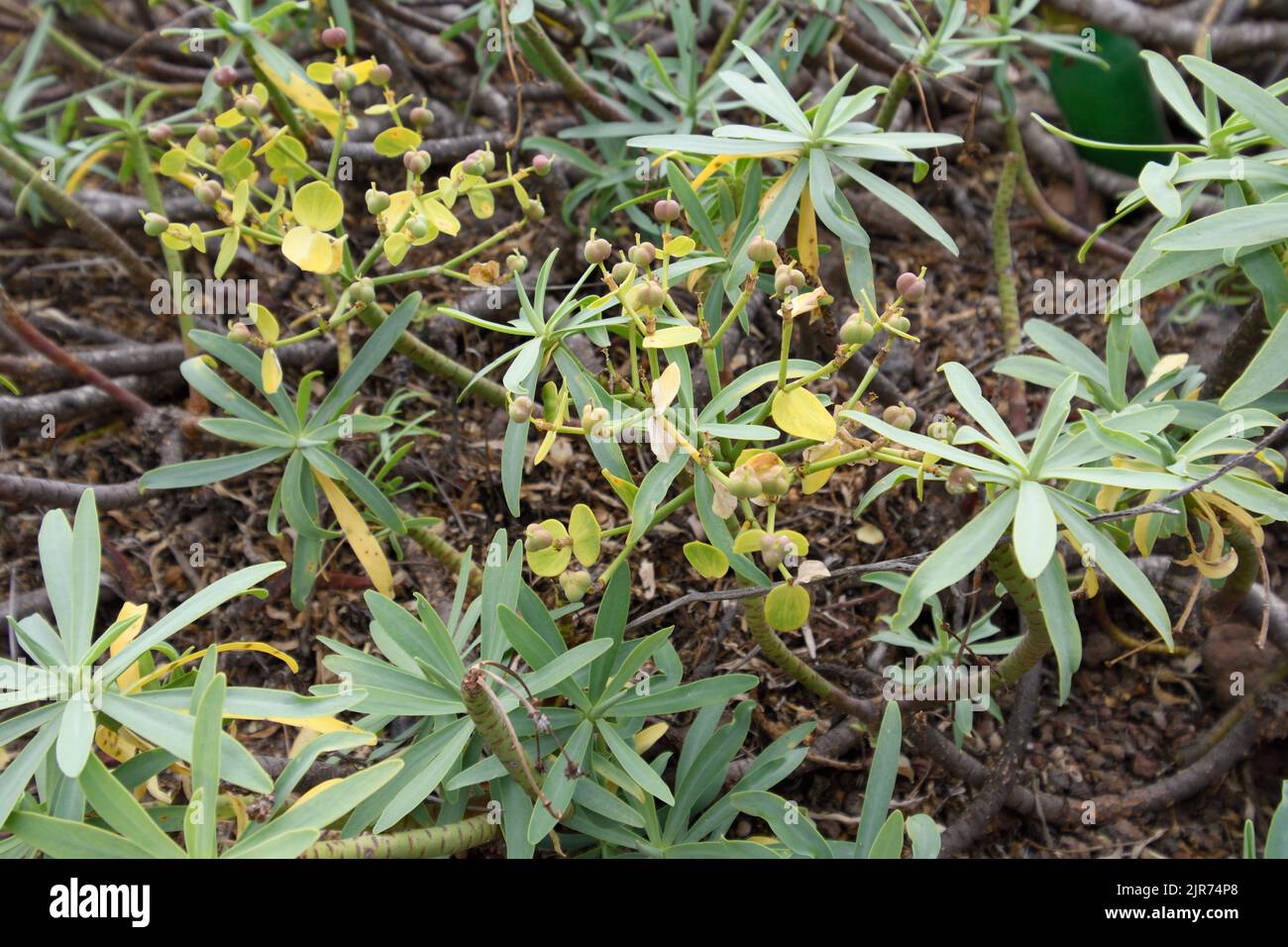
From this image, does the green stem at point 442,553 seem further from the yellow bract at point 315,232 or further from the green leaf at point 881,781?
the green leaf at point 881,781

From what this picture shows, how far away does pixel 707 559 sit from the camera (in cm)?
107

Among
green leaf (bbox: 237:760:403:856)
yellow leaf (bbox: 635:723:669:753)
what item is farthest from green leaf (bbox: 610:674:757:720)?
green leaf (bbox: 237:760:403:856)

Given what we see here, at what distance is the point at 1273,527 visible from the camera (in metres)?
1.87

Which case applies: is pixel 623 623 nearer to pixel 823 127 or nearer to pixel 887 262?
pixel 823 127

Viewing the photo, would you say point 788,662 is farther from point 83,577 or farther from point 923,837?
point 83,577

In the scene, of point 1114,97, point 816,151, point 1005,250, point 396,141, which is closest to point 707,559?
point 816,151

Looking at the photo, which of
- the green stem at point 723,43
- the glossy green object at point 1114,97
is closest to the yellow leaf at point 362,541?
the green stem at point 723,43

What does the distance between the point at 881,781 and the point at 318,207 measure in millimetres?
1041

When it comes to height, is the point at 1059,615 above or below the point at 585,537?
below

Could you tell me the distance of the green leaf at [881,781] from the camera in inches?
46.2

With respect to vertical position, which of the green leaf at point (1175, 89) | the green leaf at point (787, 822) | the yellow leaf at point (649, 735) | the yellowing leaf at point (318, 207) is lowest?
the green leaf at point (787, 822)

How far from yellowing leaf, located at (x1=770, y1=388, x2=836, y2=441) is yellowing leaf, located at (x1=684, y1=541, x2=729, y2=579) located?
0.16 meters

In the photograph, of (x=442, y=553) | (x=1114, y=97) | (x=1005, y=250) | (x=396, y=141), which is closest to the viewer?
(x=396, y=141)

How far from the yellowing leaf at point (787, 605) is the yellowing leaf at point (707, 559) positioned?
2.9 inches
